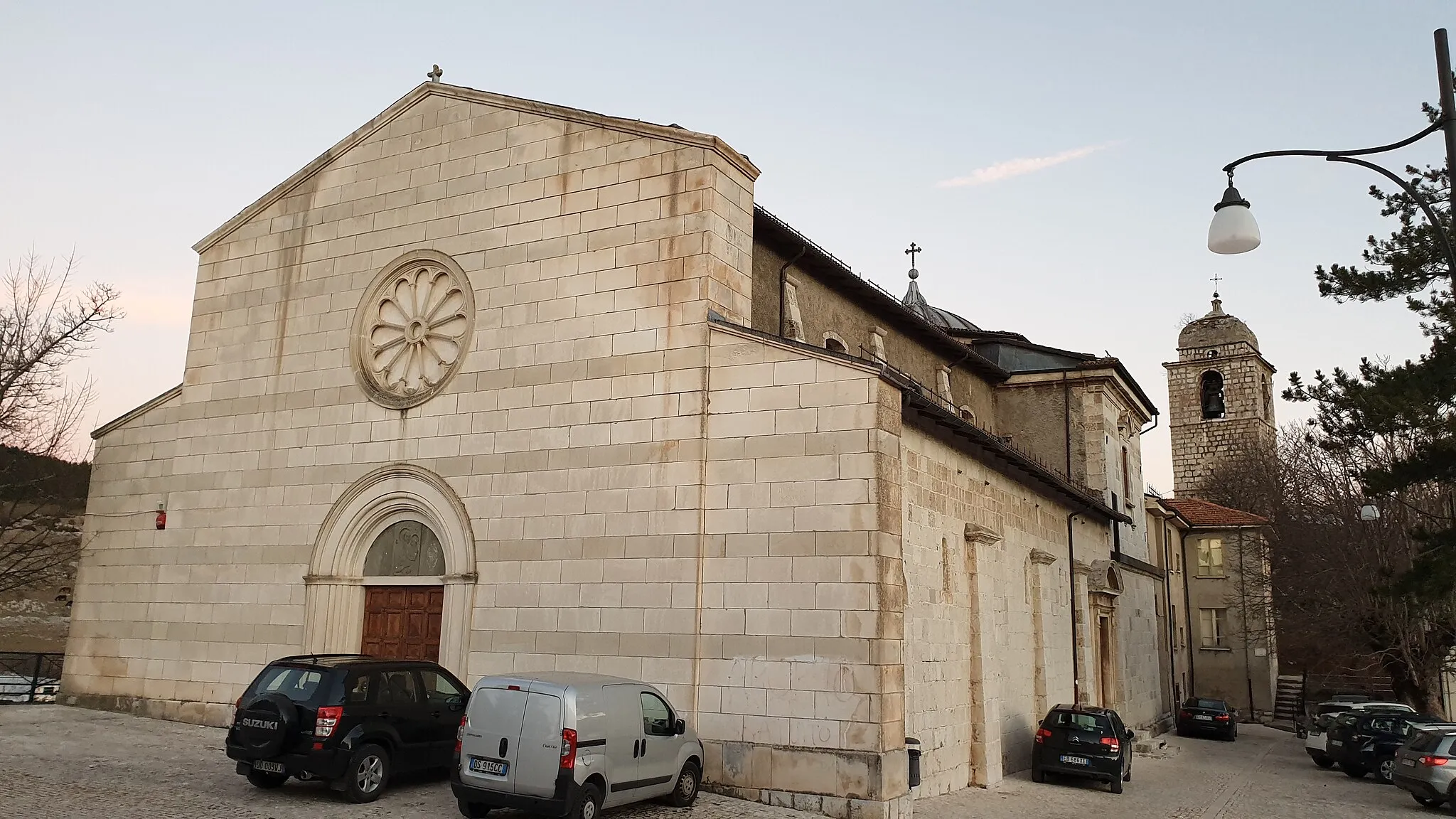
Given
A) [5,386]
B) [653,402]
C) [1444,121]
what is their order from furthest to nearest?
[5,386] < [653,402] < [1444,121]

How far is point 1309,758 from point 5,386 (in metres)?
32.2

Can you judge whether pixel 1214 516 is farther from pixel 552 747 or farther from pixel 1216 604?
pixel 552 747

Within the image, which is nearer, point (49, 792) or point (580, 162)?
point (49, 792)

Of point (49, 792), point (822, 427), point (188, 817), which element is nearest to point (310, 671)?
point (188, 817)

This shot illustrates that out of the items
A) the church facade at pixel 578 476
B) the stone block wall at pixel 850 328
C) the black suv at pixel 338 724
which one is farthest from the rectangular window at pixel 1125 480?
the black suv at pixel 338 724

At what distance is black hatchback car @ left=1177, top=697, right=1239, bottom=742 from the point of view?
29312 millimetres

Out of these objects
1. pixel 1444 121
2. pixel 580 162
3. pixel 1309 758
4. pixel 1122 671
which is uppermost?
pixel 580 162

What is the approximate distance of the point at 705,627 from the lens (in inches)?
509

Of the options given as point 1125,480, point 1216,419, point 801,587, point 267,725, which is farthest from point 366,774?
point 1216,419

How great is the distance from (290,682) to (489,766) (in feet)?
9.25

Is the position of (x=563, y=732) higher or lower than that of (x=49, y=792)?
higher

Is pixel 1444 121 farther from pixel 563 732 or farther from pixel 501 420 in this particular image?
pixel 501 420

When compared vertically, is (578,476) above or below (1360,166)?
below

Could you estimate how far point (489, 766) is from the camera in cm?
971
